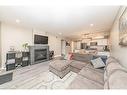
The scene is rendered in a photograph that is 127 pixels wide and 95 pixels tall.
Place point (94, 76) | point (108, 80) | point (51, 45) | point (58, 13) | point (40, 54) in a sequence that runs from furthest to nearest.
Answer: point (51, 45) → point (40, 54) → point (58, 13) → point (94, 76) → point (108, 80)

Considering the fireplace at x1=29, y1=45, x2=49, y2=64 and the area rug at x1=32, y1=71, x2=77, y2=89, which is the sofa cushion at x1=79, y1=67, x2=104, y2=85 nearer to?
the area rug at x1=32, y1=71, x2=77, y2=89

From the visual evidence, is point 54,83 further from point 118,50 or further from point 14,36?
point 14,36

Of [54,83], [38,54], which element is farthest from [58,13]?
[38,54]

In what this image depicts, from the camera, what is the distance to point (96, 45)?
23.3 feet

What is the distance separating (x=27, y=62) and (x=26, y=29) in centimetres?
196

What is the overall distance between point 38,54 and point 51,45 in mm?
1796

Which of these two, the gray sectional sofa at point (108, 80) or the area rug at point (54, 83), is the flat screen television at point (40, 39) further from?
the gray sectional sofa at point (108, 80)

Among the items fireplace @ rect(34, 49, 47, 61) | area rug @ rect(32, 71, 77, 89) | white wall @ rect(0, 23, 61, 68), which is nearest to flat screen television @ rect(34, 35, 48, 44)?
white wall @ rect(0, 23, 61, 68)

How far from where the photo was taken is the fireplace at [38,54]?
4863 mm

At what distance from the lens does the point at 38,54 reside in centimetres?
536

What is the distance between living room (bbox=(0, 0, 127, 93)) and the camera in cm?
238

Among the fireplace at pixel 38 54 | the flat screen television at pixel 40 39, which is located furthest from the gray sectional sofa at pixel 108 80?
the flat screen television at pixel 40 39

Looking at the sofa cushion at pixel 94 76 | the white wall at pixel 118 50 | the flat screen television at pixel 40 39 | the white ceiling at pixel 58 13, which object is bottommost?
the sofa cushion at pixel 94 76

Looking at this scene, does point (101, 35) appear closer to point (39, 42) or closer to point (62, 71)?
point (39, 42)
